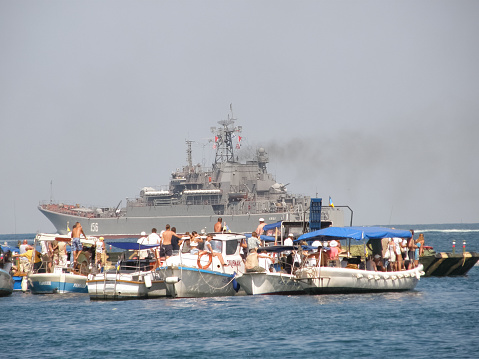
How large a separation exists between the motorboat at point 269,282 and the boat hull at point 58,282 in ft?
22.2

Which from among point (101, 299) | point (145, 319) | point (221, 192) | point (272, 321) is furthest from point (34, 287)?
point (221, 192)

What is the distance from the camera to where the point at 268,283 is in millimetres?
27297

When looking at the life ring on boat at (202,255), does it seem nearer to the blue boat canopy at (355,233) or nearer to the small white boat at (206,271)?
the small white boat at (206,271)

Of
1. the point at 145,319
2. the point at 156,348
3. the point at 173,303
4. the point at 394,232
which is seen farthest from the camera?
the point at 394,232

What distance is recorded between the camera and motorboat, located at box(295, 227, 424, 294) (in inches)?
1038

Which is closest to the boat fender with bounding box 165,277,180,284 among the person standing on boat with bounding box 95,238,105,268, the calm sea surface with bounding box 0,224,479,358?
the calm sea surface with bounding box 0,224,479,358

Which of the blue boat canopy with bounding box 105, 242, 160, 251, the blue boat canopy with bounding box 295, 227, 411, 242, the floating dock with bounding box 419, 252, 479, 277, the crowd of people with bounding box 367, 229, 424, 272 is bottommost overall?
A: the floating dock with bounding box 419, 252, 479, 277

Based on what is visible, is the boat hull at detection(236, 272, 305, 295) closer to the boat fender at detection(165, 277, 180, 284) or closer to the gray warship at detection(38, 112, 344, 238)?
the boat fender at detection(165, 277, 180, 284)

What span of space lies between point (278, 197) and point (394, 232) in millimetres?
73518

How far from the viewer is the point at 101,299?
2753cm

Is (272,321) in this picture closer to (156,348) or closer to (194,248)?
(156,348)

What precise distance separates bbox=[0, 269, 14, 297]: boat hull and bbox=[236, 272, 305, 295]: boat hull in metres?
9.14

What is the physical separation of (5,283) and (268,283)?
33.8ft

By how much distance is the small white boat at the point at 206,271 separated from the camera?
26.2m
